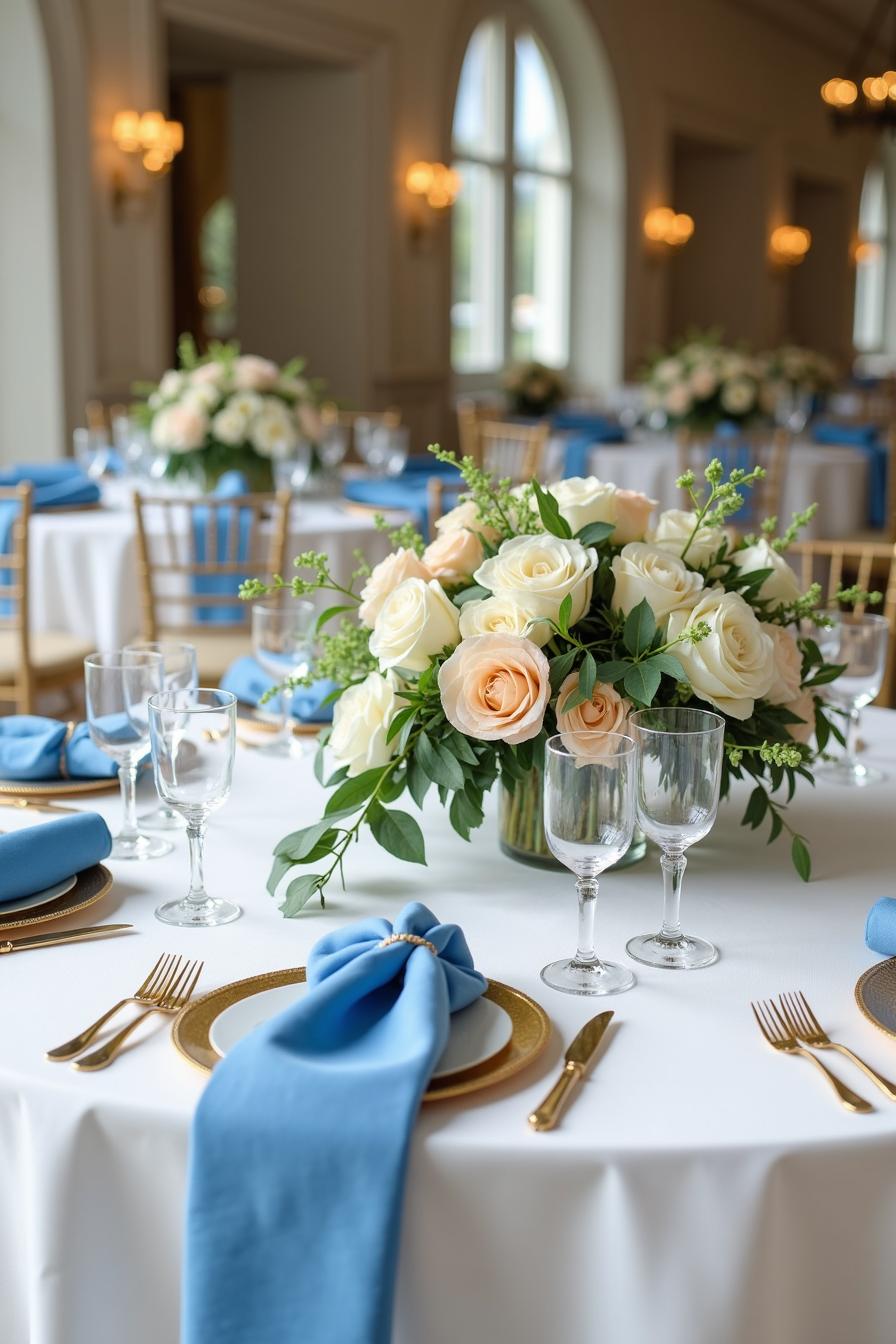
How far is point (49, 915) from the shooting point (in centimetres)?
137

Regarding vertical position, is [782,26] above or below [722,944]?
above

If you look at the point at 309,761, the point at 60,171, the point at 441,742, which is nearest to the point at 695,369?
the point at 60,171

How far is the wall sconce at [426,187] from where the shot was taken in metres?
8.92

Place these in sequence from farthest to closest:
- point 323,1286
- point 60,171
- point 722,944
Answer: point 60,171, point 722,944, point 323,1286

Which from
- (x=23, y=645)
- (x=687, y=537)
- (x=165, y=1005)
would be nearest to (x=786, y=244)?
(x=23, y=645)

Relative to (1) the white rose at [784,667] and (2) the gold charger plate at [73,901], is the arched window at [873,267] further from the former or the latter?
(2) the gold charger plate at [73,901]

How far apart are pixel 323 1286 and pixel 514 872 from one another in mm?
611

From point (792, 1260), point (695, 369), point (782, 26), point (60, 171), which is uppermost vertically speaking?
point (782, 26)

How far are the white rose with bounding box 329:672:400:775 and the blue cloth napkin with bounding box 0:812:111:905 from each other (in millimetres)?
257

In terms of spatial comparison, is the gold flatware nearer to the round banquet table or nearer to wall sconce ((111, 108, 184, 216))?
the round banquet table

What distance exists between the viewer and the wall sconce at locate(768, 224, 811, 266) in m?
13.7

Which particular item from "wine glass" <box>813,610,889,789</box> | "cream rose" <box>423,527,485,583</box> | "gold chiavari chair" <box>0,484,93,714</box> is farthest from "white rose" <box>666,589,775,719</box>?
"gold chiavari chair" <box>0,484,93,714</box>

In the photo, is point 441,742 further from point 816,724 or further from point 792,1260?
point 792,1260

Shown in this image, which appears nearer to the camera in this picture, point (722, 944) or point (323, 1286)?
point (323, 1286)
